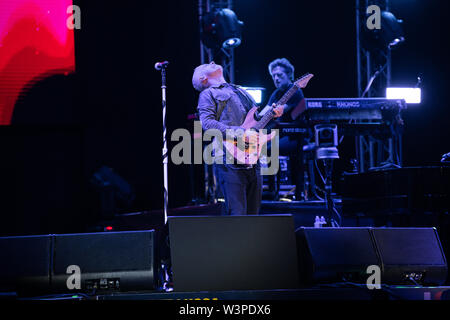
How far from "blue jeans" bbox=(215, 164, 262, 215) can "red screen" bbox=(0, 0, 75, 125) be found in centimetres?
344

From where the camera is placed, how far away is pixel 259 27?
8.70m

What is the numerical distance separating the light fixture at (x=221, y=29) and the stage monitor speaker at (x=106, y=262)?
4.97m

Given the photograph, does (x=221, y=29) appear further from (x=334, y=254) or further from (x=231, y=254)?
(x=231, y=254)

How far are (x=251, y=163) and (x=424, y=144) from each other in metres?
5.91

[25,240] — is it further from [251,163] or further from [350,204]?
[350,204]

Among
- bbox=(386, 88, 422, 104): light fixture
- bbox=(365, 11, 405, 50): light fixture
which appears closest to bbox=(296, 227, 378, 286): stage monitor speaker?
bbox=(386, 88, 422, 104): light fixture

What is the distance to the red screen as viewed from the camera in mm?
6074

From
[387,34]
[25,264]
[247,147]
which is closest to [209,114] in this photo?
[247,147]

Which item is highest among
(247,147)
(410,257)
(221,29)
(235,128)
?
(221,29)

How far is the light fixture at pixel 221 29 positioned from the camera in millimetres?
7277

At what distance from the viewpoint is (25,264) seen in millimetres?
2760

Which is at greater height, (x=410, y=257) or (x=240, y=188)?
(x=240, y=188)

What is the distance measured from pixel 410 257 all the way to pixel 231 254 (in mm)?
1088
